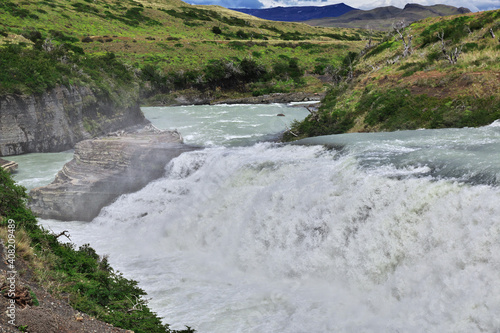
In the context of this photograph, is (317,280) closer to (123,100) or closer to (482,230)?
(482,230)

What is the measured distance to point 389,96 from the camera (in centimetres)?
2511

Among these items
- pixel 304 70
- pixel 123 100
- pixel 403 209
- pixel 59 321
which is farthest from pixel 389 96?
pixel 304 70

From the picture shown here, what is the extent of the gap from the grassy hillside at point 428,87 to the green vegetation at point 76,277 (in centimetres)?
1755

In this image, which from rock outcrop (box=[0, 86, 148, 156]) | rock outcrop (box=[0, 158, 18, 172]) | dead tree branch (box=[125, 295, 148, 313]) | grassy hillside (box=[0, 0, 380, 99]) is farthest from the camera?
grassy hillside (box=[0, 0, 380, 99])

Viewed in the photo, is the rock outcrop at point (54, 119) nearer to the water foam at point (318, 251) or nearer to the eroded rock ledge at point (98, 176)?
the eroded rock ledge at point (98, 176)

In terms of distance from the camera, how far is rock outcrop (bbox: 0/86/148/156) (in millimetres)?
29609

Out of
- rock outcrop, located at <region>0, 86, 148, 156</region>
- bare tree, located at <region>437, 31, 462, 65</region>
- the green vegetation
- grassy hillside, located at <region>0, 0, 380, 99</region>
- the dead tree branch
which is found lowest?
the dead tree branch

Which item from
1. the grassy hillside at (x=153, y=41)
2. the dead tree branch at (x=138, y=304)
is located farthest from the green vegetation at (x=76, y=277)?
the grassy hillside at (x=153, y=41)

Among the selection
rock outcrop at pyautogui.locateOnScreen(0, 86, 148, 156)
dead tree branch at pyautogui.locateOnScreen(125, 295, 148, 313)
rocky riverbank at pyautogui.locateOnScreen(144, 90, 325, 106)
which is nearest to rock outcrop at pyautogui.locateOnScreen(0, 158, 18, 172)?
rock outcrop at pyautogui.locateOnScreen(0, 86, 148, 156)

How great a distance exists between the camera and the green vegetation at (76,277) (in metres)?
8.91

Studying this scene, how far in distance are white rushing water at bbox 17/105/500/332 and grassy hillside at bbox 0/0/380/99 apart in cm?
2745

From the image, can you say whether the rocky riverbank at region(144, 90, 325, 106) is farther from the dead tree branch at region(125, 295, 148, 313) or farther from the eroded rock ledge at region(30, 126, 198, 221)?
the dead tree branch at region(125, 295, 148, 313)

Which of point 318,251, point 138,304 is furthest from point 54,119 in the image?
point 318,251

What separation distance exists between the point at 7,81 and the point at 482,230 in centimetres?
3287
